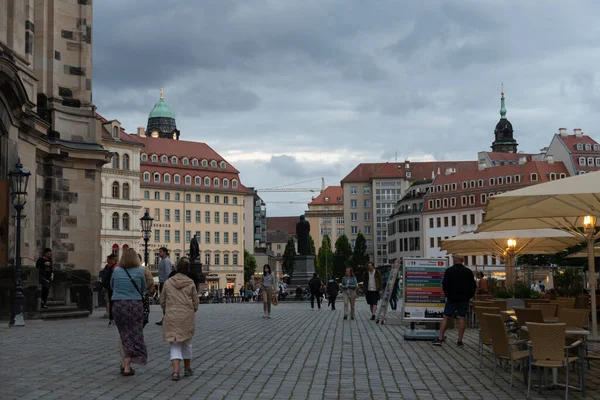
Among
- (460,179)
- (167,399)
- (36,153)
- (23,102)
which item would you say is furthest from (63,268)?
(460,179)

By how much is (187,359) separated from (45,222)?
60.1 ft

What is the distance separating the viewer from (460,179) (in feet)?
417

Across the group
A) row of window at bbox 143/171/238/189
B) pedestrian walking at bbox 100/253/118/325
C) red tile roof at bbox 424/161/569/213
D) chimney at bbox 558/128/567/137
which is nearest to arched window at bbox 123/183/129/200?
row of window at bbox 143/171/238/189

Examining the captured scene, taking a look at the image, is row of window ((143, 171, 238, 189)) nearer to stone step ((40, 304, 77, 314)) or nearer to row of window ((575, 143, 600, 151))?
row of window ((575, 143, 600, 151))

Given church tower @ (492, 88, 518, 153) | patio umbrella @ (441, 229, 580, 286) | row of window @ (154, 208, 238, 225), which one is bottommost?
patio umbrella @ (441, 229, 580, 286)

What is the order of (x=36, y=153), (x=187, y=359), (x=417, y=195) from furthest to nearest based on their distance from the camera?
(x=417, y=195) < (x=36, y=153) < (x=187, y=359)

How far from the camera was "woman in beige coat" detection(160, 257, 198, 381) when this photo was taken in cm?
1190

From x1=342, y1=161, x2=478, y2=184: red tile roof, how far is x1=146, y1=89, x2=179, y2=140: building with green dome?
113 feet

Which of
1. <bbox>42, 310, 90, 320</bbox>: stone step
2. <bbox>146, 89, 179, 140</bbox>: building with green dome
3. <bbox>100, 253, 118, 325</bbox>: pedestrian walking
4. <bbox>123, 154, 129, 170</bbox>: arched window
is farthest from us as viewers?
<bbox>146, 89, 179, 140</bbox>: building with green dome

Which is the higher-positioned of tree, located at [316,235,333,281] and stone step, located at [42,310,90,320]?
tree, located at [316,235,333,281]

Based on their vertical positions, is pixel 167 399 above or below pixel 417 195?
below

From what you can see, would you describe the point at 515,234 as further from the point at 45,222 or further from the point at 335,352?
the point at 45,222

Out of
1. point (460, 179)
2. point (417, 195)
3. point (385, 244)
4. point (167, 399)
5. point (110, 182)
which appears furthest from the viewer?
point (385, 244)

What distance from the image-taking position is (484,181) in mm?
122688
